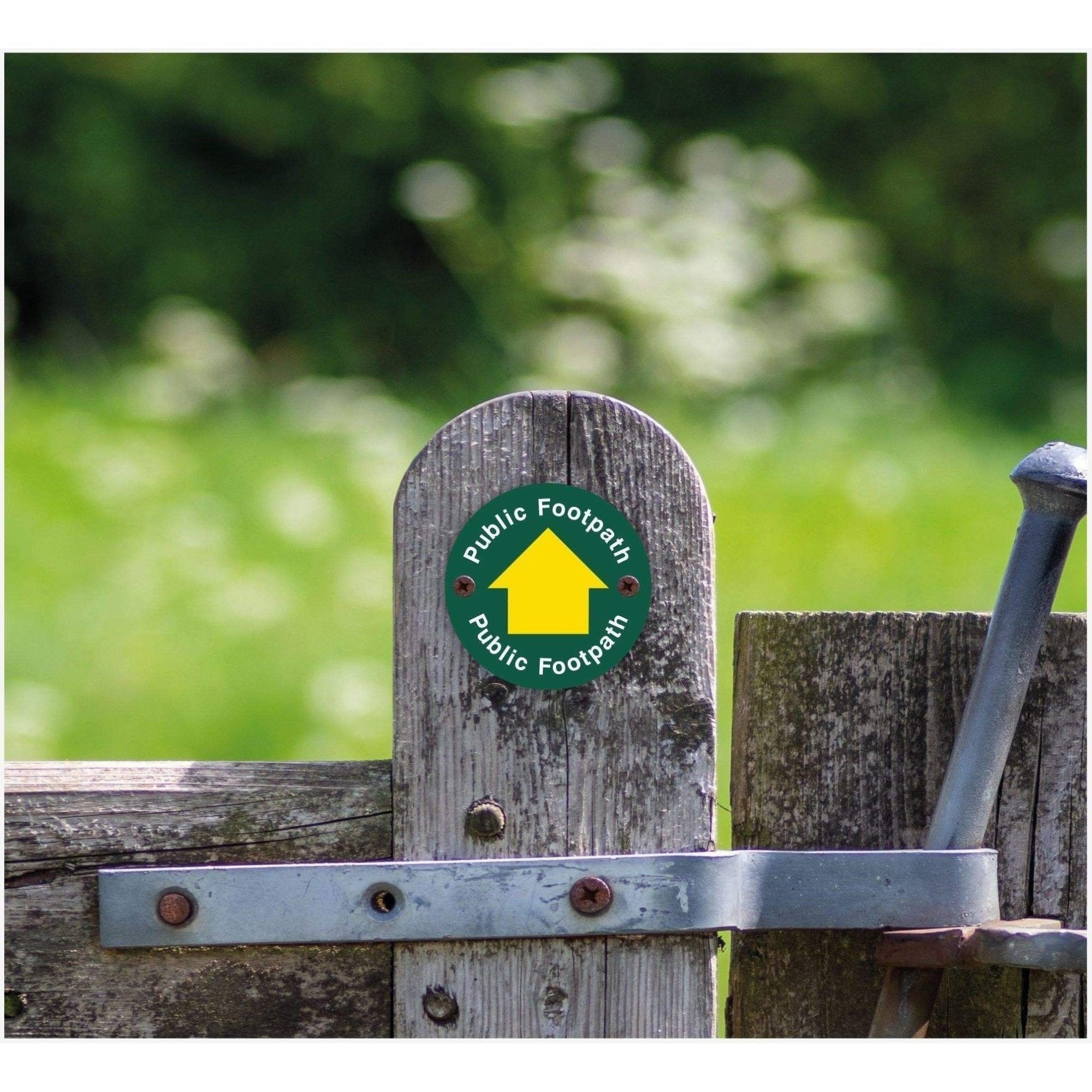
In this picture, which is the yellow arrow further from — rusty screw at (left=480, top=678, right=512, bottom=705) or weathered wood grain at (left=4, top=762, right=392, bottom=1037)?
weathered wood grain at (left=4, top=762, right=392, bottom=1037)

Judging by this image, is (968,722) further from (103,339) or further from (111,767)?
(103,339)

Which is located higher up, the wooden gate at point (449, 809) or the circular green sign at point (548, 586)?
the circular green sign at point (548, 586)

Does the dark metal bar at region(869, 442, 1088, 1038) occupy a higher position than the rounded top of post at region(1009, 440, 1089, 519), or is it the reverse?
the rounded top of post at region(1009, 440, 1089, 519)

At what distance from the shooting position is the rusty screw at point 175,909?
1043mm

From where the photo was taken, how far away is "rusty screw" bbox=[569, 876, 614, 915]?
3.42 feet

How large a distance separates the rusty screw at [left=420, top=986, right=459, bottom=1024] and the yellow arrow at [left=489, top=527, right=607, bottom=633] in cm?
33

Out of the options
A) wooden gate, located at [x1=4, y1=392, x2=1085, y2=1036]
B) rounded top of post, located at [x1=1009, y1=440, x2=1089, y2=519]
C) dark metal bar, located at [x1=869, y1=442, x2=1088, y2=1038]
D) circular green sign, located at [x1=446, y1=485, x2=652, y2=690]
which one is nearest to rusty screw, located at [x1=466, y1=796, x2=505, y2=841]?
wooden gate, located at [x1=4, y1=392, x2=1085, y2=1036]

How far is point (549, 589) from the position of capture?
1.06 meters

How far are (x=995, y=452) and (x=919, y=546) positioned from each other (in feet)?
3.85

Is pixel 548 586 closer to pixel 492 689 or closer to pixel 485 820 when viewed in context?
pixel 492 689

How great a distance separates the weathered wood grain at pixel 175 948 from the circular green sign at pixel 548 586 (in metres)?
0.17

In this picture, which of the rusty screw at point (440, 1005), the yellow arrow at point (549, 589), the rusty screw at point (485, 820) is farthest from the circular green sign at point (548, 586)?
the rusty screw at point (440, 1005)

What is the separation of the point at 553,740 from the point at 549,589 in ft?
0.45

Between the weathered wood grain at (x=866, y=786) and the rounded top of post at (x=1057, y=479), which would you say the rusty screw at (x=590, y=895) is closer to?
the weathered wood grain at (x=866, y=786)
